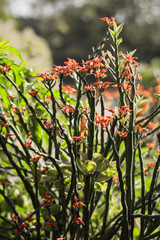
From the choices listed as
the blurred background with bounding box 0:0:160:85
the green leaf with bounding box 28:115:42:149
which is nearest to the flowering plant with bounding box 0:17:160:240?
the green leaf with bounding box 28:115:42:149

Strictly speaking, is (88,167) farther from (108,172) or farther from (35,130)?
(35,130)

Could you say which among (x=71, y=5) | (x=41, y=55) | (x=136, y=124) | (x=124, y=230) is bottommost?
(x=124, y=230)

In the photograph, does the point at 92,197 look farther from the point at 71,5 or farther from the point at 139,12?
the point at 71,5

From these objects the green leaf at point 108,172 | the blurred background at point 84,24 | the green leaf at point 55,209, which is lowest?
the green leaf at point 55,209

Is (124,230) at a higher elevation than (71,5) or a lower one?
lower

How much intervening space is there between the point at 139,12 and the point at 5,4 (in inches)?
339

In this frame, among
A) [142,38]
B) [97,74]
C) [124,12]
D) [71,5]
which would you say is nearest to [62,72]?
[97,74]

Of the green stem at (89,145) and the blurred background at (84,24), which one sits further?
the blurred background at (84,24)

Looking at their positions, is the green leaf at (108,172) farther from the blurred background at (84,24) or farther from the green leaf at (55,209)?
the blurred background at (84,24)

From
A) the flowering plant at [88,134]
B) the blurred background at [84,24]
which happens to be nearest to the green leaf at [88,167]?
the flowering plant at [88,134]

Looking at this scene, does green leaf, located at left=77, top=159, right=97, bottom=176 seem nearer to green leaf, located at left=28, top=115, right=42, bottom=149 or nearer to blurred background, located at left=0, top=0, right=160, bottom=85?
green leaf, located at left=28, top=115, right=42, bottom=149

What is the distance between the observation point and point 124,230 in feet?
2.04

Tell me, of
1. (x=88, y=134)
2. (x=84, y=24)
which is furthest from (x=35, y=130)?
(x=84, y=24)

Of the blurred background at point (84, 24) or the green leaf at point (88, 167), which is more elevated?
the blurred background at point (84, 24)
